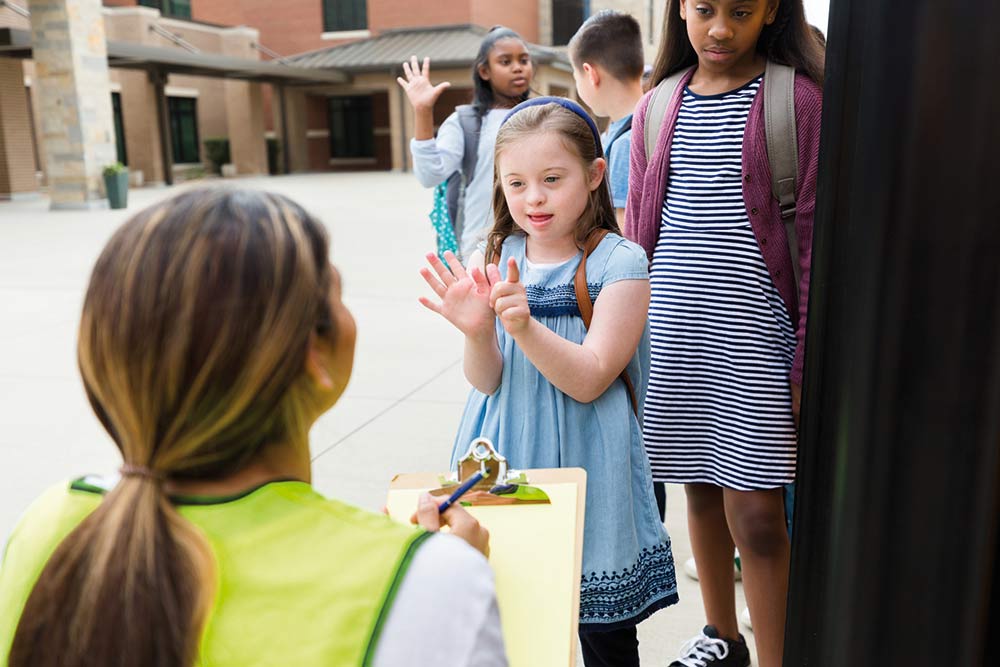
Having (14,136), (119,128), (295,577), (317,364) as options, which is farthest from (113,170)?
(295,577)

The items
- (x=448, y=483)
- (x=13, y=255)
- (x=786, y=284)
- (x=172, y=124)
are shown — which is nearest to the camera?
(x=448, y=483)

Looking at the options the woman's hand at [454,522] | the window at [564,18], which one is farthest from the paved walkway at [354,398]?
the window at [564,18]

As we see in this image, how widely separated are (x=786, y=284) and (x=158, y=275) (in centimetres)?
156

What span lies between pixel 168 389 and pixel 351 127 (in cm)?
3686

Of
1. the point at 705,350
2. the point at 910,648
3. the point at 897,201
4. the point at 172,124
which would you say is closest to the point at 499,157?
the point at 705,350

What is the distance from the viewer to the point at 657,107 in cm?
226

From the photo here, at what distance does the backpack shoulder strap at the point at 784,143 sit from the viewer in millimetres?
2021

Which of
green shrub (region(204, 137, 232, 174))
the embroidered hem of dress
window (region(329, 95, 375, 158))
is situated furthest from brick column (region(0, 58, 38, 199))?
the embroidered hem of dress

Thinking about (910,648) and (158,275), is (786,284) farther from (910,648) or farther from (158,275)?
(158,275)

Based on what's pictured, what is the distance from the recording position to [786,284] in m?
2.08

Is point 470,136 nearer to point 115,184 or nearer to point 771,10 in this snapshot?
point 771,10

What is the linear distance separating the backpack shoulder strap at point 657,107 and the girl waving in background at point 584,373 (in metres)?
0.31

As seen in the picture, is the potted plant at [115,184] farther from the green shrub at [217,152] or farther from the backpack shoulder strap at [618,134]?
the backpack shoulder strap at [618,134]

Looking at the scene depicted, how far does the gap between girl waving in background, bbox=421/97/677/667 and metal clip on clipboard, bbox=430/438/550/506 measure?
379 millimetres
